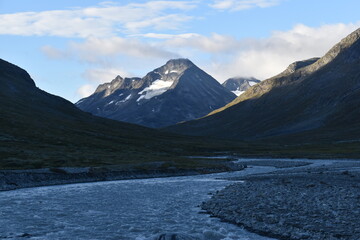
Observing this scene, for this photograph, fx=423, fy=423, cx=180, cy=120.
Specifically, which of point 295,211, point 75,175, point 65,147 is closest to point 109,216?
point 295,211

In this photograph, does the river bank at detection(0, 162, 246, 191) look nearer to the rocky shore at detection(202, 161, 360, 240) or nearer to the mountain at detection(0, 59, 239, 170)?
the mountain at detection(0, 59, 239, 170)

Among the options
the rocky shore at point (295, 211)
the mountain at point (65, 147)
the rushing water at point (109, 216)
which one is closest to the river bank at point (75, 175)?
the mountain at point (65, 147)

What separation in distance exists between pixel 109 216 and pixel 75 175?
40698mm

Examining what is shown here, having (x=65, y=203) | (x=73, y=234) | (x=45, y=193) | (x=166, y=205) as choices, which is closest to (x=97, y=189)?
(x=45, y=193)

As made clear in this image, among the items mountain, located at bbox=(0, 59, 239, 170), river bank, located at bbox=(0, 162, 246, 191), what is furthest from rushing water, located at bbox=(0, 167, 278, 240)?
mountain, located at bbox=(0, 59, 239, 170)

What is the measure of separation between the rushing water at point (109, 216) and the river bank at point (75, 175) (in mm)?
10306

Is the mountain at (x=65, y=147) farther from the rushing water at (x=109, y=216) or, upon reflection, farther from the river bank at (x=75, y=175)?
the rushing water at (x=109, y=216)

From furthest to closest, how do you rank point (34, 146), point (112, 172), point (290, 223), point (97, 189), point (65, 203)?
1. point (34, 146)
2. point (112, 172)
3. point (97, 189)
4. point (65, 203)
5. point (290, 223)

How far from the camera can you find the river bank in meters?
64.1

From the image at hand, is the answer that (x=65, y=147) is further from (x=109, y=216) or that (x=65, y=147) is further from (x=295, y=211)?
(x=295, y=211)

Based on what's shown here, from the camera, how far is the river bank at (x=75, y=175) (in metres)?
64.1

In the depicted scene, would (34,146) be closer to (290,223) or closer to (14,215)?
(14,215)

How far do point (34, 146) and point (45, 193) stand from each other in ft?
229

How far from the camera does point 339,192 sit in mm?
39750
